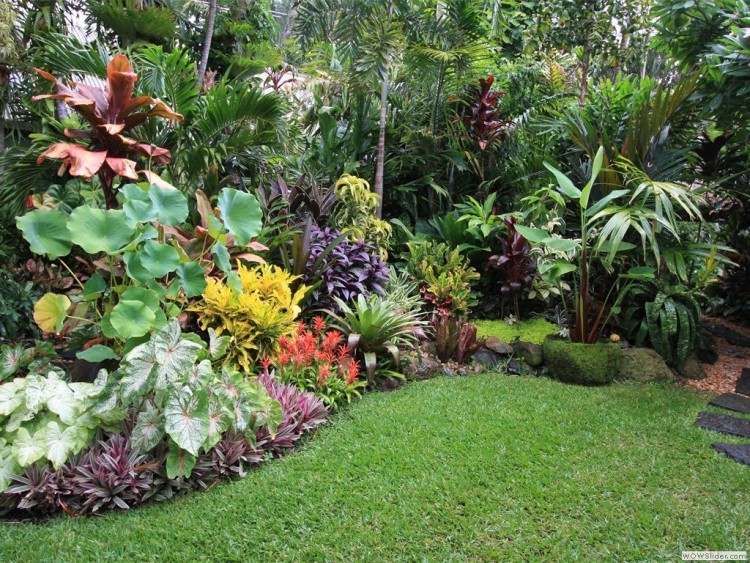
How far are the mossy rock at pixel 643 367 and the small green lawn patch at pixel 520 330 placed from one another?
72 centimetres

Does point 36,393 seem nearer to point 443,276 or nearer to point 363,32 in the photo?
point 443,276

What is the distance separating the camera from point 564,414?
348 centimetres

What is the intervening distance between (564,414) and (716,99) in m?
2.90

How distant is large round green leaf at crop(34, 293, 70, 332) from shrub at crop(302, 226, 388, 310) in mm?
1977

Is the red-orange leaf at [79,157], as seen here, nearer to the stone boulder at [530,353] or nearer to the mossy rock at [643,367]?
the stone boulder at [530,353]

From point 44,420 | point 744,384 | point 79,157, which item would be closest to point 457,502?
point 44,420

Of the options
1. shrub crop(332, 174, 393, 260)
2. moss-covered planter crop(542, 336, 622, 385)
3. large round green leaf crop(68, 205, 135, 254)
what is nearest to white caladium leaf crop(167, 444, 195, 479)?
large round green leaf crop(68, 205, 135, 254)

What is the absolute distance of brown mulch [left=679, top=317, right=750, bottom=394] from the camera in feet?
14.4

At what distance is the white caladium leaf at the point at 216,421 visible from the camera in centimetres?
257

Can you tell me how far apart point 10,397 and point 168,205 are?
1325 millimetres

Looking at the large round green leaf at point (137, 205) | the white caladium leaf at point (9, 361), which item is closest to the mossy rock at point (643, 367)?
the large round green leaf at point (137, 205)

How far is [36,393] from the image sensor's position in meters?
2.66

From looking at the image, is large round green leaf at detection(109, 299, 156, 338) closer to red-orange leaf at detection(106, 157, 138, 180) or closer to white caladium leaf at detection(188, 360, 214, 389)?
white caladium leaf at detection(188, 360, 214, 389)

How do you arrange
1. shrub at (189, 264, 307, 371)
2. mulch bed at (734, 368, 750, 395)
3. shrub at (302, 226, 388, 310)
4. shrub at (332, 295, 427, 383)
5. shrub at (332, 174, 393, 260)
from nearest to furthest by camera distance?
shrub at (189, 264, 307, 371), shrub at (332, 295, 427, 383), mulch bed at (734, 368, 750, 395), shrub at (302, 226, 388, 310), shrub at (332, 174, 393, 260)
